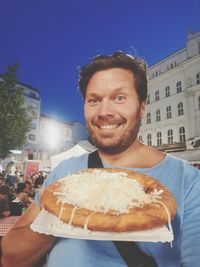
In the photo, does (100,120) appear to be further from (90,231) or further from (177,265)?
(177,265)

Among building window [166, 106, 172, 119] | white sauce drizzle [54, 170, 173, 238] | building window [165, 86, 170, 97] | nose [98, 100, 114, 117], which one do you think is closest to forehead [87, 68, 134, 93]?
nose [98, 100, 114, 117]

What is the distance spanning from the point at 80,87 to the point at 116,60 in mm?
425

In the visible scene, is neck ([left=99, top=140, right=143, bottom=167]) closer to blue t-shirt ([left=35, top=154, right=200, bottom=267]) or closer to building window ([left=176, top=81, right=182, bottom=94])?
blue t-shirt ([left=35, top=154, right=200, bottom=267])

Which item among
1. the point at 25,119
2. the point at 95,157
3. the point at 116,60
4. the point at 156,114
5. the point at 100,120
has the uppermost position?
the point at 156,114

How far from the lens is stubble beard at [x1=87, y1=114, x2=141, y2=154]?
198 centimetres

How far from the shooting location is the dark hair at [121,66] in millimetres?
2137

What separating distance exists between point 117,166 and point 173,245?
710 mm

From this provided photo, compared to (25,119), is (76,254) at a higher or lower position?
lower

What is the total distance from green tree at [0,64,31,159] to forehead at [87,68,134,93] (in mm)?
26815

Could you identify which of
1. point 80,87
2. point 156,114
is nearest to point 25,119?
point 156,114

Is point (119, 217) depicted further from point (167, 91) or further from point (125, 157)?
point (167, 91)

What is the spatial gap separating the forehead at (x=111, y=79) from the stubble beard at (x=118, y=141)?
297mm

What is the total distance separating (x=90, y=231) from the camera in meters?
1.17

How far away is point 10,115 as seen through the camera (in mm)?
27500
